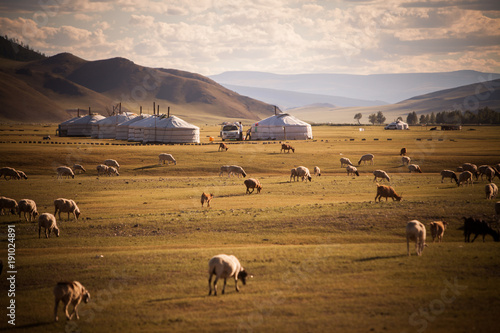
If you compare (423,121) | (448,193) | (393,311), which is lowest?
(393,311)

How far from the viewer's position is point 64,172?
3716 cm

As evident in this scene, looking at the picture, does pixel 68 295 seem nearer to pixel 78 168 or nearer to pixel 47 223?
pixel 47 223

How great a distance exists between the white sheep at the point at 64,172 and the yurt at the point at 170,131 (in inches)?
1157

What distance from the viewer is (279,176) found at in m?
40.0

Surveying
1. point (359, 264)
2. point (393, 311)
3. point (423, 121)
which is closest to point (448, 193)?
point (359, 264)

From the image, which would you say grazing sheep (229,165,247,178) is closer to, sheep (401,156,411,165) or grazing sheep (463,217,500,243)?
sheep (401,156,411,165)

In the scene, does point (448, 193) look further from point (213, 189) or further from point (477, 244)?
point (213, 189)

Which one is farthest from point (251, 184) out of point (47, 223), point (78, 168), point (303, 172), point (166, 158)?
point (78, 168)

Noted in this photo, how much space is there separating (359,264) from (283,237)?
489 centimetres

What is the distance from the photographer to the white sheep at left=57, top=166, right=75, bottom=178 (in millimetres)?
36906

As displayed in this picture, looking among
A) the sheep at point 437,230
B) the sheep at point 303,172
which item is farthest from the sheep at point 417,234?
the sheep at point 303,172

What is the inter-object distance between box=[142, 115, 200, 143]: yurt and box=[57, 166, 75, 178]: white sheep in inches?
1157

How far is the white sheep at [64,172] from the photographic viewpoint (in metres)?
36.9

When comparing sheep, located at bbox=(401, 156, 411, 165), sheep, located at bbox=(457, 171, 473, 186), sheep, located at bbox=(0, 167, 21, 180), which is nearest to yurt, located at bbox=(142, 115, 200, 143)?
sheep, located at bbox=(0, 167, 21, 180)
